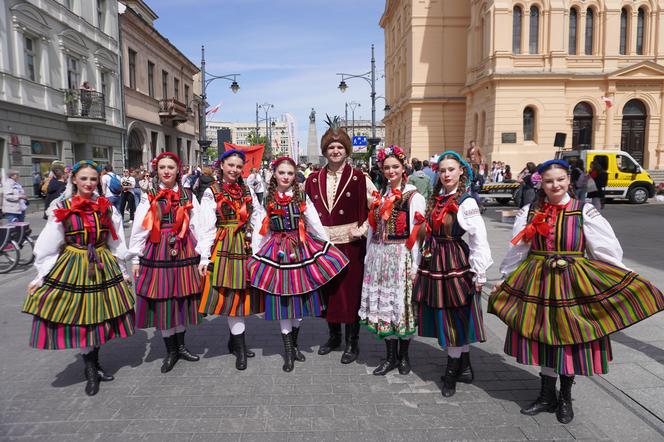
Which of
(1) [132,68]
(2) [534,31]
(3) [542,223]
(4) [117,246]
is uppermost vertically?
(2) [534,31]

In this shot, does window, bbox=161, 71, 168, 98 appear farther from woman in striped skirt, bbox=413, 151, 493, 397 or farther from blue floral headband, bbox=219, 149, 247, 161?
woman in striped skirt, bbox=413, 151, 493, 397

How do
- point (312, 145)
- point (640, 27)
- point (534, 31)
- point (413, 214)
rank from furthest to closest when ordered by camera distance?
point (312, 145)
point (640, 27)
point (534, 31)
point (413, 214)

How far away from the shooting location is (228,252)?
4.25m

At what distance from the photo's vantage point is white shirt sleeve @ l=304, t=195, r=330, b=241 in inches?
172

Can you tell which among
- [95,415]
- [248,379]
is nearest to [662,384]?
[248,379]

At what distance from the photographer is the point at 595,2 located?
2603cm

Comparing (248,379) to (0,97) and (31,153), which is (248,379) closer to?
(0,97)

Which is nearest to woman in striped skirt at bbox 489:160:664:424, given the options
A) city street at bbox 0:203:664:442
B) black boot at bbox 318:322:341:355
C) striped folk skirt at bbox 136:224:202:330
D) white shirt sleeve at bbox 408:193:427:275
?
city street at bbox 0:203:664:442

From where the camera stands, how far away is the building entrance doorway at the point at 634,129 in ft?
87.6

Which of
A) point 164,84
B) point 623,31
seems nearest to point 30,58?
point 164,84

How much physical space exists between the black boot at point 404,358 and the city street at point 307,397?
68 mm

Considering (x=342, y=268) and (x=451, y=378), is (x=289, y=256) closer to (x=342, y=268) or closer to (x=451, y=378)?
(x=342, y=268)

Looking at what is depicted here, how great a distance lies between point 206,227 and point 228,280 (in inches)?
20.4

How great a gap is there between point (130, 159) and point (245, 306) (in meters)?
25.4
